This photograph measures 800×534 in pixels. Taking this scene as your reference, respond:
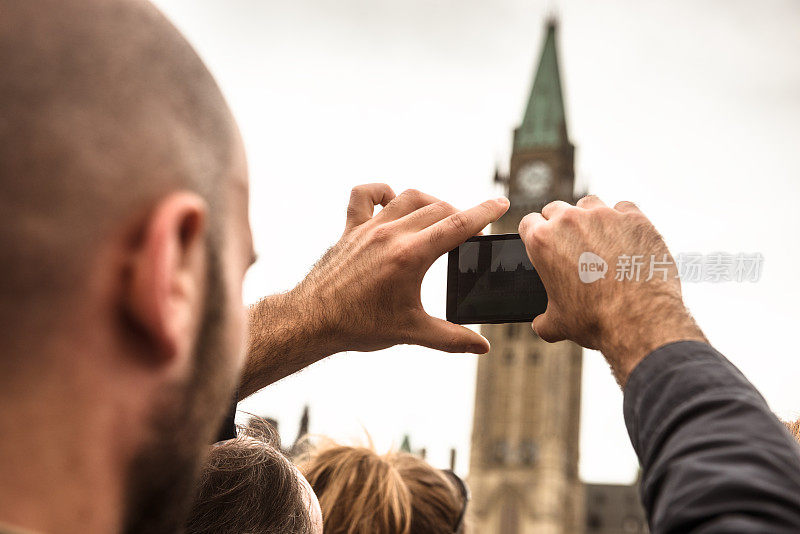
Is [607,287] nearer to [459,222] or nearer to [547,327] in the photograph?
[547,327]

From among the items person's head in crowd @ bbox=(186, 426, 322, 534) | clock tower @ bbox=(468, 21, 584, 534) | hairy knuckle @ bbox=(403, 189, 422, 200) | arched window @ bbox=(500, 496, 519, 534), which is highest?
hairy knuckle @ bbox=(403, 189, 422, 200)

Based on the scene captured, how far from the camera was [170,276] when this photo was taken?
0.52 metres

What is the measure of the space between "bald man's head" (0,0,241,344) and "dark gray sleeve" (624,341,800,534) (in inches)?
15.0

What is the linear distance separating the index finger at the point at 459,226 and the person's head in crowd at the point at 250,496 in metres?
0.39

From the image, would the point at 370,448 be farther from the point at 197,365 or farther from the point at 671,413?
the point at 197,365

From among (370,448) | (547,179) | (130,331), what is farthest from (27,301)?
(547,179)

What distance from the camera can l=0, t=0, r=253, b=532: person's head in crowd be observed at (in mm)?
499

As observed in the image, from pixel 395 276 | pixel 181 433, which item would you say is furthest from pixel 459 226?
pixel 181 433

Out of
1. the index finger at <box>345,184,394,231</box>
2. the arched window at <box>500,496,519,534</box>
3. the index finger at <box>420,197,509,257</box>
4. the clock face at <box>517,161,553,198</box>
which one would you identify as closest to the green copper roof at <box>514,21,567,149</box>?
the clock face at <box>517,161,553,198</box>

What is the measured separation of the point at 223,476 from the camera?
3.87 feet

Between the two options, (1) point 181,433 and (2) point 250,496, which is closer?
(1) point 181,433

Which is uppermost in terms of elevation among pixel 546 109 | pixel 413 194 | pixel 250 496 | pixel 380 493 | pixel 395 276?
pixel 546 109

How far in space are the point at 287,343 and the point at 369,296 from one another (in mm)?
151

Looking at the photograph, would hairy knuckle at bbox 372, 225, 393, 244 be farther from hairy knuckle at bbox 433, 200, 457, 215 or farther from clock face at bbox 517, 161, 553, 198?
clock face at bbox 517, 161, 553, 198
